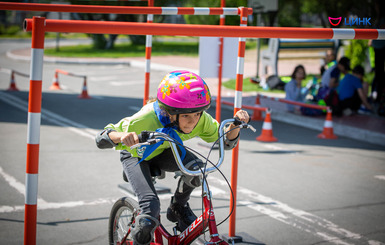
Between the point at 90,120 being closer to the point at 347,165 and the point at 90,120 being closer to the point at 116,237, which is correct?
the point at 347,165

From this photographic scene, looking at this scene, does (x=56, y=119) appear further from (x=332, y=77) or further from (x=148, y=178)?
(x=148, y=178)

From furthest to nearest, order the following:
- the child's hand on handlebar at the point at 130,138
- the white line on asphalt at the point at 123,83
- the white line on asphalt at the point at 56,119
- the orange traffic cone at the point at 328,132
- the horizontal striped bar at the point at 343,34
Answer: the white line on asphalt at the point at 123,83, the orange traffic cone at the point at 328,132, the white line on asphalt at the point at 56,119, the horizontal striped bar at the point at 343,34, the child's hand on handlebar at the point at 130,138

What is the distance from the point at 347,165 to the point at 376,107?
5.22m

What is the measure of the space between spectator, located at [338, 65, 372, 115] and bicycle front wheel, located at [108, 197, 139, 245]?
8.38m

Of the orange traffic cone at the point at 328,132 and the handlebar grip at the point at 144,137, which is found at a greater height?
the handlebar grip at the point at 144,137

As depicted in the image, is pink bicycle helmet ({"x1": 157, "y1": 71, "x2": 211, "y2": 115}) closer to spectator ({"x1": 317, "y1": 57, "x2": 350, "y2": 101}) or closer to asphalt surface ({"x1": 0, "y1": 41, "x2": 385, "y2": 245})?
asphalt surface ({"x1": 0, "y1": 41, "x2": 385, "y2": 245})

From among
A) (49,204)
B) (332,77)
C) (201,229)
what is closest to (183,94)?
(201,229)

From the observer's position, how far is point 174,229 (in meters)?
3.99

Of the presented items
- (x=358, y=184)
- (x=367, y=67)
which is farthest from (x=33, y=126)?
(x=367, y=67)

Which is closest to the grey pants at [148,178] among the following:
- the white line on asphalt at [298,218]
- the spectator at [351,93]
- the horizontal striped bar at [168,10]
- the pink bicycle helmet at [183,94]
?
the pink bicycle helmet at [183,94]

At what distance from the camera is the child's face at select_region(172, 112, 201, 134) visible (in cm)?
348

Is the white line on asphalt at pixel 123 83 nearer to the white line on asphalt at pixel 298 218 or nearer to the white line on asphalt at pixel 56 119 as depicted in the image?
the white line on asphalt at pixel 56 119

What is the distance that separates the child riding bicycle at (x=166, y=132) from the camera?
11.0ft

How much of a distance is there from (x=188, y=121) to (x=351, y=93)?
8705 mm
